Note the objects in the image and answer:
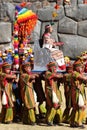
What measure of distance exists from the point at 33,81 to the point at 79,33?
6.10 meters

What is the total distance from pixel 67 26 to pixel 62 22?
182mm

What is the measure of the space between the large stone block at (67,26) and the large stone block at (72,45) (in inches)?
5.7

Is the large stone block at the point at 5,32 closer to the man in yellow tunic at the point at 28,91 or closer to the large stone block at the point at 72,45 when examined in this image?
the large stone block at the point at 72,45

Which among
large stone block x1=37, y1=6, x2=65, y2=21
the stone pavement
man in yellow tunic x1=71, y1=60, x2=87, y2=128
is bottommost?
the stone pavement

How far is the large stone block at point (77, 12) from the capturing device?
1310 centimetres

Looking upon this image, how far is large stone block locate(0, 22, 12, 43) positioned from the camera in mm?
12781

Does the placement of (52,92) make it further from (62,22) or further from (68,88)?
(62,22)

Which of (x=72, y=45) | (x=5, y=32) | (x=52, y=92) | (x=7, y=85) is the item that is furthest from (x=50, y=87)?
(x=72, y=45)

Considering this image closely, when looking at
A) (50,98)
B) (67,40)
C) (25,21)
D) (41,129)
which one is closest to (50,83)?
(50,98)

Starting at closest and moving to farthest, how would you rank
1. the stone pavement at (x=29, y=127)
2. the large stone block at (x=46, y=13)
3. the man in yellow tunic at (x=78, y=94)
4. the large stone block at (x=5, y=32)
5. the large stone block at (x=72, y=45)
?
the man in yellow tunic at (x=78, y=94) → the stone pavement at (x=29, y=127) → the large stone block at (x=5, y=32) → the large stone block at (x=46, y=13) → the large stone block at (x=72, y=45)

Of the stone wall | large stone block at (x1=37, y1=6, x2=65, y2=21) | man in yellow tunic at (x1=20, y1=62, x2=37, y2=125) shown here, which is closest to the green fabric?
man in yellow tunic at (x1=20, y1=62, x2=37, y2=125)

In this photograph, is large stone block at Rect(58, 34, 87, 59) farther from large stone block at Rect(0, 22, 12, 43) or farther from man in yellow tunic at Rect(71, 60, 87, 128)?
man in yellow tunic at Rect(71, 60, 87, 128)

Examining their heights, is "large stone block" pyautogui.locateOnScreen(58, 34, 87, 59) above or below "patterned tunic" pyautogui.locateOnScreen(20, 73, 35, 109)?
above

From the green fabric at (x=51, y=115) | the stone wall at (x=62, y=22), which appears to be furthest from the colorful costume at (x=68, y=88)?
the stone wall at (x=62, y=22)
